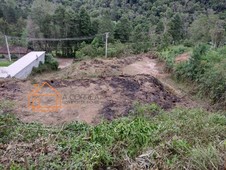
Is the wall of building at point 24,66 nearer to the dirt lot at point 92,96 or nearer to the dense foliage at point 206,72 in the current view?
the dirt lot at point 92,96

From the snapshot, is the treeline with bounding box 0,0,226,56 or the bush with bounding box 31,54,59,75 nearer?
the bush with bounding box 31,54,59,75

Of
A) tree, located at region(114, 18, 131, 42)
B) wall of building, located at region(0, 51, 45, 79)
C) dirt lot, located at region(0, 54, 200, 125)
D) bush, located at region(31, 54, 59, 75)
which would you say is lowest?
bush, located at region(31, 54, 59, 75)

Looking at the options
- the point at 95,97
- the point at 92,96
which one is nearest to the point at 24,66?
the point at 92,96

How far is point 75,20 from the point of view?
1714 centimetres

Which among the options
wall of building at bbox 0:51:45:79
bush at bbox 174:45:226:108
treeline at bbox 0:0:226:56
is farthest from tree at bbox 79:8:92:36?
bush at bbox 174:45:226:108

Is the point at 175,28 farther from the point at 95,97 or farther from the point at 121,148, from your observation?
the point at 121,148

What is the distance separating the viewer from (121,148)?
254cm

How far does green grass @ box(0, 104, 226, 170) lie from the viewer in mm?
2078

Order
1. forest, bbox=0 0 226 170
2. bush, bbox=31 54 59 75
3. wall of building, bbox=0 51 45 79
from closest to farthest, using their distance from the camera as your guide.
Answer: forest, bbox=0 0 226 170, wall of building, bbox=0 51 45 79, bush, bbox=31 54 59 75

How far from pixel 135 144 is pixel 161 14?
920 inches

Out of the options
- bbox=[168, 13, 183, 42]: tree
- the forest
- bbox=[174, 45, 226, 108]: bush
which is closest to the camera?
the forest

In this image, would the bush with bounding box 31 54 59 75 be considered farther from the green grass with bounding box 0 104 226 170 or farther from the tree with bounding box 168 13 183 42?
the tree with bounding box 168 13 183 42

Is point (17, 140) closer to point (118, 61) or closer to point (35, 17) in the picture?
point (118, 61)

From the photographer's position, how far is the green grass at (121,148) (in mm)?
2078
